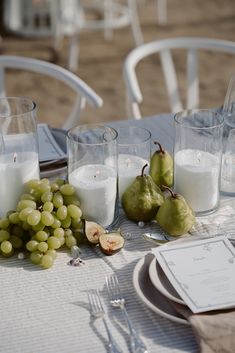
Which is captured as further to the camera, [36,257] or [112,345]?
[36,257]

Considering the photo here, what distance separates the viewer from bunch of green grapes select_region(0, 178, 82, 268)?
4.02ft

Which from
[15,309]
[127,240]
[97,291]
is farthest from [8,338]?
[127,240]

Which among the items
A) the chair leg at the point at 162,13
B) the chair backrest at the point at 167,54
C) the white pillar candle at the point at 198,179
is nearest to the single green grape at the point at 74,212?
the white pillar candle at the point at 198,179

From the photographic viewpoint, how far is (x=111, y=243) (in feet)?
4.13

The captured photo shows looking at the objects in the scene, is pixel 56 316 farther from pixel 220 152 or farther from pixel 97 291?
pixel 220 152

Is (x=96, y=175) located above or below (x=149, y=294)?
above

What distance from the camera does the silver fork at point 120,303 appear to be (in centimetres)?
101

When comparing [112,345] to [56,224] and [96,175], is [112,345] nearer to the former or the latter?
[56,224]

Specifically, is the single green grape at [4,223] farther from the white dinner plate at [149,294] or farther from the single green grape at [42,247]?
the white dinner plate at [149,294]

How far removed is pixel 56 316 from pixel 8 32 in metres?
4.26

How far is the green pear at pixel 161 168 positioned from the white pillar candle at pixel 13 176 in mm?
258

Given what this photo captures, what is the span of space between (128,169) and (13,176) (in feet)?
0.82

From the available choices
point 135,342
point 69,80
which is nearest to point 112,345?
point 135,342

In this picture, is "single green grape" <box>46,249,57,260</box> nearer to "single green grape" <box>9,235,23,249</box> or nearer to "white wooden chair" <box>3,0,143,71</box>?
"single green grape" <box>9,235,23,249</box>
